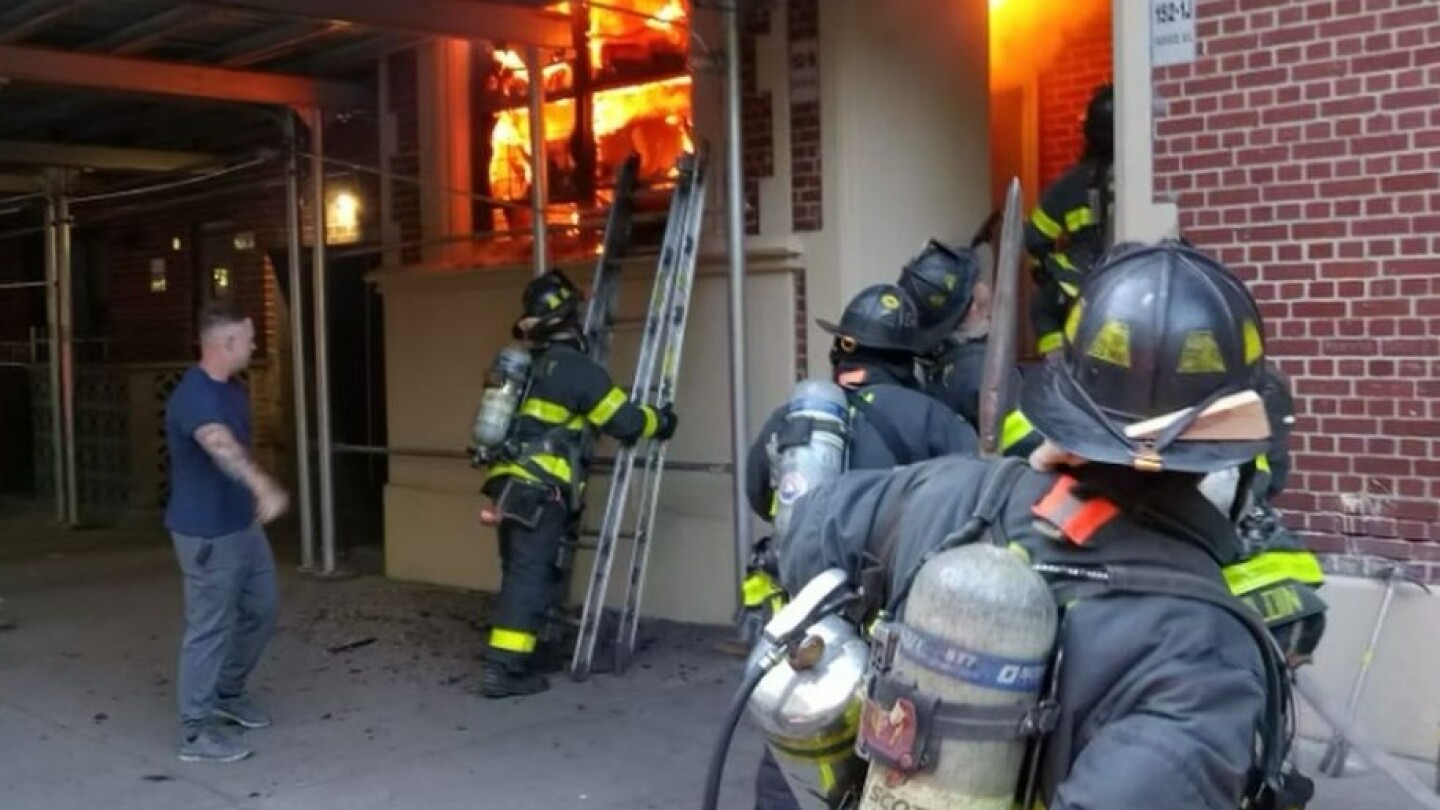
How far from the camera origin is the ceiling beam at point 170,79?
8.88 m

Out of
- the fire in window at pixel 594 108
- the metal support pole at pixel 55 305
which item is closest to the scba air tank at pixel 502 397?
the fire in window at pixel 594 108

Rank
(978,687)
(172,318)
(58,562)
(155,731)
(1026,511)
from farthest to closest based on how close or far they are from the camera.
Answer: (172,318) → (58,562) → (155,731) → (1026,511) → (978,687)

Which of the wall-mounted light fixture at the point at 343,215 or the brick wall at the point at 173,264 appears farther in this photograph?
the brick wall at the point at 173,264

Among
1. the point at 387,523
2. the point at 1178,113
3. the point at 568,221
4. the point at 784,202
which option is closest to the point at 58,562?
the point at 387,523

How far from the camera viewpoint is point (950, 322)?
16.8 feet

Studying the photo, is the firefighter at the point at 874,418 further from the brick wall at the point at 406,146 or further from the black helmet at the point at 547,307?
the brick wall at the point at 406,146

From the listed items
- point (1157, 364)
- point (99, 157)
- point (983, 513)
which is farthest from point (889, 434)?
point (99, 157)

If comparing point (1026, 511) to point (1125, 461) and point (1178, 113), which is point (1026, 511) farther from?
point (1178, 113)

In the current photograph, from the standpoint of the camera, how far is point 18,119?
1174cm

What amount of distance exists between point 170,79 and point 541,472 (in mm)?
3929

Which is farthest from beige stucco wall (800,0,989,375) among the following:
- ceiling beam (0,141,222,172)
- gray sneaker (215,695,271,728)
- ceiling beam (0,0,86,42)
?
ceiling beam (0,141,222,172)

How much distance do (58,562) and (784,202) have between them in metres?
6.59

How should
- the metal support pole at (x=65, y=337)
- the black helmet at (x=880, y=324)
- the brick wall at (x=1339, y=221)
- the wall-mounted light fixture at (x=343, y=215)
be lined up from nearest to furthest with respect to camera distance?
1. the black helmet at (x=880, y=324)
2. the brick wall at (x=1339, y=221)
3. the wall-mounted light fixture at (x=343, y=215)
4. the metal support pole at (x=65, y=337)

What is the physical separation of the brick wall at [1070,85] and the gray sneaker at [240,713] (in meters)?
5.94
